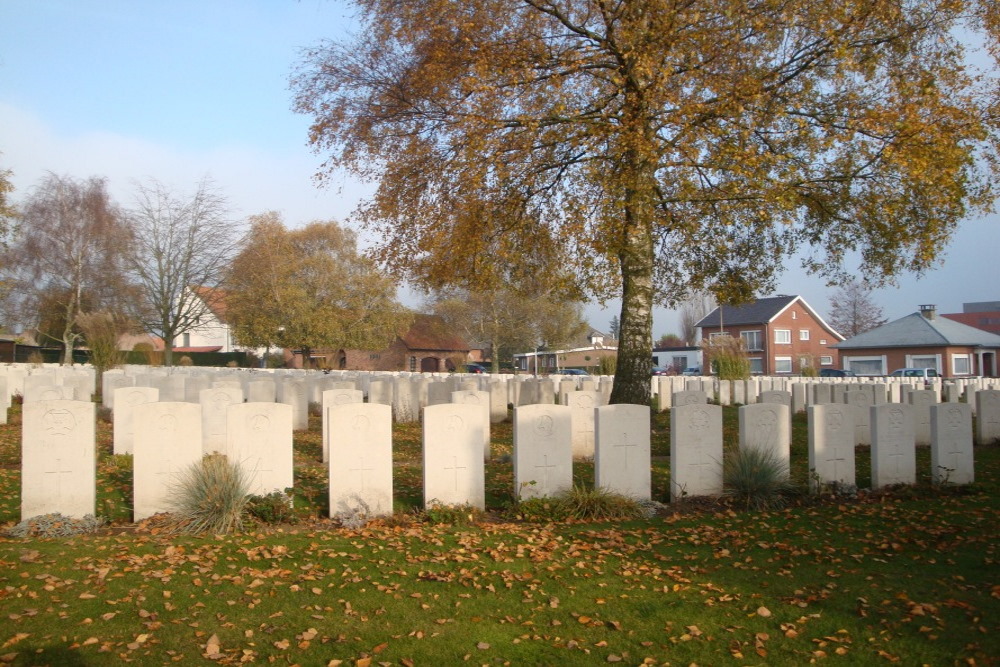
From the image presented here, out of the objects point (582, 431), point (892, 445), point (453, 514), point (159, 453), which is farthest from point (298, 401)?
point (892, 445)

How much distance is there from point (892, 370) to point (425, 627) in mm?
51495

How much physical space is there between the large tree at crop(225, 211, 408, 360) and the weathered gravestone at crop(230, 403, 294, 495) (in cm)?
3790

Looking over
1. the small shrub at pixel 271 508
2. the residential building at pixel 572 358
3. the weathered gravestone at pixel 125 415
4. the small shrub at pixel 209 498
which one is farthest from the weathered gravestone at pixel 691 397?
the residential building at pixel 572 358

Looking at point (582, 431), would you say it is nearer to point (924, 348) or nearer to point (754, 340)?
point (924, 348)

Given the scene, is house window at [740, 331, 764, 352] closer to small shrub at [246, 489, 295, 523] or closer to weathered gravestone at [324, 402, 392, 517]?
weathered gravestone at [324, 402, 392, 517]

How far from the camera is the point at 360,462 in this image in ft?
27.2

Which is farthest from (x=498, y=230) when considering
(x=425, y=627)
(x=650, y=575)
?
(x=425, y=627)

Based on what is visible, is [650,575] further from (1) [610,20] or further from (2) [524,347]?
(2) [524,347]

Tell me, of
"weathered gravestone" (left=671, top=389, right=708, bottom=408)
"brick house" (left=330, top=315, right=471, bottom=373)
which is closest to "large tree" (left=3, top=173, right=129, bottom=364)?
"brick house" (left=330, top=315, right=471, bottom=373)

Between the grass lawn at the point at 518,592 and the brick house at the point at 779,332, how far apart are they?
53.7 metres

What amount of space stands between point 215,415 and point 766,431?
753 cm

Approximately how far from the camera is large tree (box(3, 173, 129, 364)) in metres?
42.5

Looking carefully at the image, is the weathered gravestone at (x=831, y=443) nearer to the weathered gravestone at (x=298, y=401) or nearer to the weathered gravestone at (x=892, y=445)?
the weathered gravestone at (x=892, y=445)

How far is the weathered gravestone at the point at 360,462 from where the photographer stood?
8.23m
